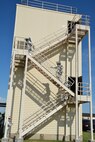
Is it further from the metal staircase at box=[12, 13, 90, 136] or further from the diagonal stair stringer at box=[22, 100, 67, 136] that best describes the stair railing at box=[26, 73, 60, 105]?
the diagonal stair stringer at box=[22, 100, 67, 136]

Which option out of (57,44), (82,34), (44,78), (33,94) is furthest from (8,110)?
(82,34)

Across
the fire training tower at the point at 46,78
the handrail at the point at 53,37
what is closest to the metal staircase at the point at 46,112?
the fire training tower at the point at 46,78

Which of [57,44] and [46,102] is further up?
[57,44]

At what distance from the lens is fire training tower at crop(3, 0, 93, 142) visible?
15484mm

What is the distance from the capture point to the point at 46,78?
17.0m

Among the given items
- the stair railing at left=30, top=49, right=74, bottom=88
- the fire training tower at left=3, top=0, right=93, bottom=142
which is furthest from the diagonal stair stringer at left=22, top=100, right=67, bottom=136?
the stair railing at left=30, top=49, right=74, bottom=88

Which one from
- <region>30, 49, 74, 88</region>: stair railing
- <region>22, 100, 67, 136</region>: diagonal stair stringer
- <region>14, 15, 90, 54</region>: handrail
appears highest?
<region>14, 15, 90, 54</region>: handrail

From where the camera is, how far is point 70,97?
1588 centimetres

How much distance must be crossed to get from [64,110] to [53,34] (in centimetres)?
691

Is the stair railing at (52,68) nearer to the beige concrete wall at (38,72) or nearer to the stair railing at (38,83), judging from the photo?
the beige concrete wall at (38,72)

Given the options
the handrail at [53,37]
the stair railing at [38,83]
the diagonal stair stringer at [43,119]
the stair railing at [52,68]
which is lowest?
the diagonal stair stringer at [43,119]

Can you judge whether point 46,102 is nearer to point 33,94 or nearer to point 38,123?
point 33,94

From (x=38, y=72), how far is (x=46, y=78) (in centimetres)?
87

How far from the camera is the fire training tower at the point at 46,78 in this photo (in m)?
15.5
